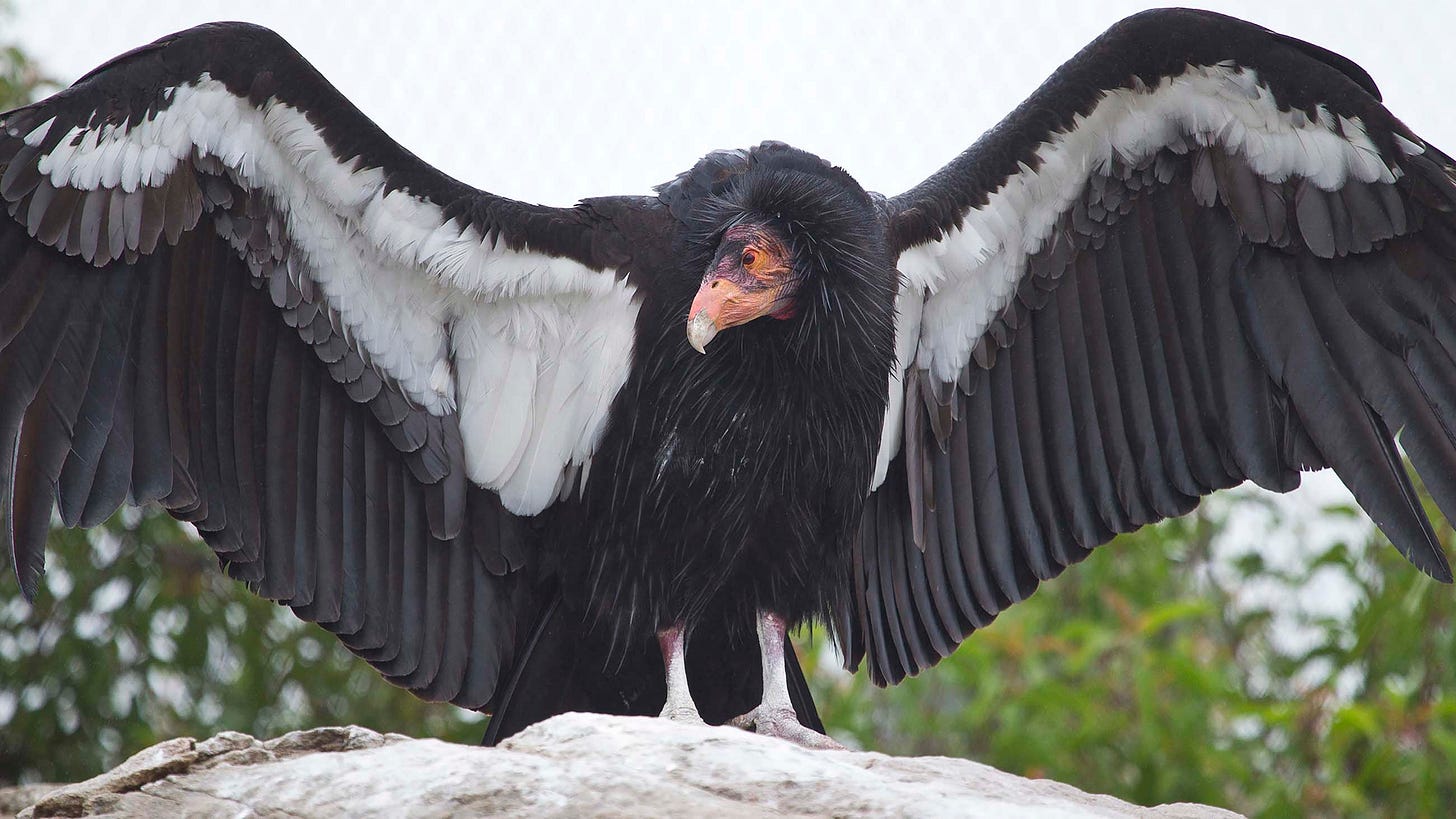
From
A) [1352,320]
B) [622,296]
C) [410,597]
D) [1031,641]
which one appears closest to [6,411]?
[410,597]

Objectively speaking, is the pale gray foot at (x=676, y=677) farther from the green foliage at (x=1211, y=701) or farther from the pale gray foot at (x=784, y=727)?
the green foliage at (x=1211, y=701)

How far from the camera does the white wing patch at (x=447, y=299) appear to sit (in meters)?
3.77

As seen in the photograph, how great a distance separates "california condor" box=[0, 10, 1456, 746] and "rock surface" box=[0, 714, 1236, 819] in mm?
778

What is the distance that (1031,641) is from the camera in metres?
6.81

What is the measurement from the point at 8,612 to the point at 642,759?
4284 millimetres

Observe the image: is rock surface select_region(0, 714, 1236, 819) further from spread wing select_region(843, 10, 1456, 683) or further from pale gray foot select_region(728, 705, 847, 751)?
spread wing select_region(843, 10, 1456, 683)

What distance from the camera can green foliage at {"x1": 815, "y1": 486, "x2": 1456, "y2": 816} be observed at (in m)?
6.20

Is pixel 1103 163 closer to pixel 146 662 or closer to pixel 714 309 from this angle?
pixel 714 309

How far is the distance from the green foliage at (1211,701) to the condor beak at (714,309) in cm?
281

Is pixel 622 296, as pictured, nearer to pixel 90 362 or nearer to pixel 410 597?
pixel 410 597

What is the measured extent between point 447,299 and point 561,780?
5.61ft

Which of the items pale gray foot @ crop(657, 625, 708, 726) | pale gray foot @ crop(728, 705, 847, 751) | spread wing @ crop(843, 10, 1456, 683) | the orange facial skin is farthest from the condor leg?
the orange facial skin

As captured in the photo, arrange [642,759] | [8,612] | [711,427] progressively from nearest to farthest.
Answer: [642,759]
[711,427]
[8,612]

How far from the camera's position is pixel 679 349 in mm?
4027
